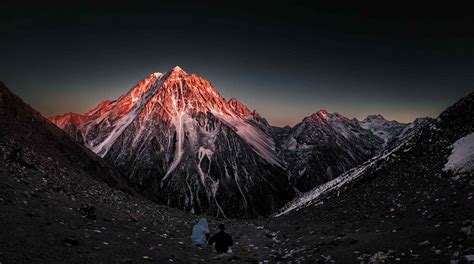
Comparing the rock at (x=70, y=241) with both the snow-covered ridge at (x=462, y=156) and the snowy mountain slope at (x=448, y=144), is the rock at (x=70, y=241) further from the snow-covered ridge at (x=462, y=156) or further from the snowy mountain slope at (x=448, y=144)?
the snow-covered ridge at (x=462, y=156)

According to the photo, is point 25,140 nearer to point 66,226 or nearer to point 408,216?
point 66,226

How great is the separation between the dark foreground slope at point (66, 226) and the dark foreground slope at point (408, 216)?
15.3 feet

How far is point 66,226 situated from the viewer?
18.5 meters

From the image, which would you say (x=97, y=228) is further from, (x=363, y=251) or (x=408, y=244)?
(x=408, y=244)

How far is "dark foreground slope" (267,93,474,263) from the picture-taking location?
15109mm

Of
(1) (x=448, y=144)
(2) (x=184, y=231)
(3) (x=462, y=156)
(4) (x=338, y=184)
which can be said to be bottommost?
(3) (x=462, y=156)

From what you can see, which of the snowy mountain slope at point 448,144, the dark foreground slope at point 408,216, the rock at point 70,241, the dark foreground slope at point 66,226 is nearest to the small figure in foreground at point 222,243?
the dark foreground slope at point 66,226

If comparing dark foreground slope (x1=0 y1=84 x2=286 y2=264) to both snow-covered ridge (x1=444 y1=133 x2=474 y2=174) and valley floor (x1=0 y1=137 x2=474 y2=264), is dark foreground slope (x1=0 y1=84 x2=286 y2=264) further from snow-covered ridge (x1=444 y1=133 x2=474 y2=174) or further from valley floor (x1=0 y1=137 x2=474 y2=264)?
snow-covered ridge (x1=444 y1=133 x2=474 y2=174)

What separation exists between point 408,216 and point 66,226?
19980mm

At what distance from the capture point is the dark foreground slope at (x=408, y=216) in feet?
49.6

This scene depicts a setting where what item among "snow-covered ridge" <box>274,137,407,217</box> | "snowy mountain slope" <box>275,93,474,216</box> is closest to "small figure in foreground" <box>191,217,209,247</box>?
"snowy mountain slope" <box>275,93,474,216</box>

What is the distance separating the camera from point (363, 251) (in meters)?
17.1

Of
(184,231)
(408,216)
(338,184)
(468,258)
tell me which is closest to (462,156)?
(408,216)

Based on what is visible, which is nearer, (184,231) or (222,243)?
(222,243)
